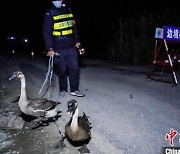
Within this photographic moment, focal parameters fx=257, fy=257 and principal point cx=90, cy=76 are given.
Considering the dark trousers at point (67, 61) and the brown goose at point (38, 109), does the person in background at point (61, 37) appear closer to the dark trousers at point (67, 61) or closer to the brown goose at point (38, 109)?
the dark trousers at point (67, 61)

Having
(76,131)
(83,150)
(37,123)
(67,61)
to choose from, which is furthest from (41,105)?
(67,61)

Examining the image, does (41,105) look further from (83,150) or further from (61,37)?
(61,37)

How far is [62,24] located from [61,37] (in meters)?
0.35

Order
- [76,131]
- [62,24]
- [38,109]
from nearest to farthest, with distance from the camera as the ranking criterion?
[76,131] → [38,109] → [62,24]

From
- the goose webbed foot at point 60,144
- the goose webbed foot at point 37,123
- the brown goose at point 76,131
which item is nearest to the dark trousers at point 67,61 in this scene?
the goose webbed foot at point 37,123

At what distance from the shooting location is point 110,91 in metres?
8.07

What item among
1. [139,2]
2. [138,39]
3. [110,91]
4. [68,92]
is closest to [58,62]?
[68,92]

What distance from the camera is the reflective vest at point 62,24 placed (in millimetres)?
6871

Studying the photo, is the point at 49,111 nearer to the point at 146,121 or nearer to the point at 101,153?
the point at 101,153

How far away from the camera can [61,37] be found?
7000 millimetres

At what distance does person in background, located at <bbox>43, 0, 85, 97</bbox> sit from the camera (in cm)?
684

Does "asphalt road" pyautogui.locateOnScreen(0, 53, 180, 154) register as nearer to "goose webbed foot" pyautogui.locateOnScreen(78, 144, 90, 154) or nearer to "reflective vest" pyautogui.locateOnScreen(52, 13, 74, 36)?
"goose webbed foot" pyautogui.locateOnScreen(78, 144, 90, 154)

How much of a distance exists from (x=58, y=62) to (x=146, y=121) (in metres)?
3.02

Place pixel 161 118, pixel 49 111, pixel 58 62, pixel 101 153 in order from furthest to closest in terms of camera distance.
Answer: pixel 58 62, pixel 161 118, pixel 49 111, pixel 101 153
